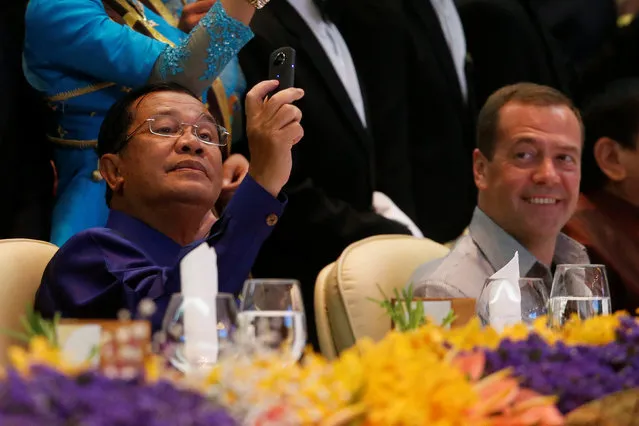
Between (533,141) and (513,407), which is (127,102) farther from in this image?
(513,407)

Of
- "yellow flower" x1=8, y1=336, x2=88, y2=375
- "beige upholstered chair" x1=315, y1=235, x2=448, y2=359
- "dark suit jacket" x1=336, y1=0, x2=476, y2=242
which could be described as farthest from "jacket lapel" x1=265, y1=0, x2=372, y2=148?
"yellow flower" x1=8, y1=336, x2=88, y2=375

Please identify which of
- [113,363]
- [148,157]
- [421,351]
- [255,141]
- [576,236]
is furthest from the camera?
[576,236]

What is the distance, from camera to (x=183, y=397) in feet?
2.64

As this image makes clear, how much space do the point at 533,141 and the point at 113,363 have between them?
1.81 m

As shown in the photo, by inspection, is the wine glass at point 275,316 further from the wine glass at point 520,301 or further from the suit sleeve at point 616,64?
the suit sleeve at point 616,64

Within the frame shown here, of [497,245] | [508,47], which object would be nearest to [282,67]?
[497,245]

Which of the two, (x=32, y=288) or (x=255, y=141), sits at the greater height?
(x=255, y=141)

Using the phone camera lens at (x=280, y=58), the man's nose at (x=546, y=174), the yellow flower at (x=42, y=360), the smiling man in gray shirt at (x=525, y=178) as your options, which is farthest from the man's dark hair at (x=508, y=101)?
the yellow flower at (x=42, y=360)

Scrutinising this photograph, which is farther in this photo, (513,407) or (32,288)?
(32,288)

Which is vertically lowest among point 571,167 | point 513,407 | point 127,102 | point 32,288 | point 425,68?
point 513,407

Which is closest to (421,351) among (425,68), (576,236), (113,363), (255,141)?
(113,363)

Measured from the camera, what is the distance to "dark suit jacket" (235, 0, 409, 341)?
3012mm

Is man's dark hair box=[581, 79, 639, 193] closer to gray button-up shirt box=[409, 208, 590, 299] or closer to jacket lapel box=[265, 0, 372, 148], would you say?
gray button-up shirt box=[409, 208, 590, 299]

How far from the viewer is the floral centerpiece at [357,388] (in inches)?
30.0
